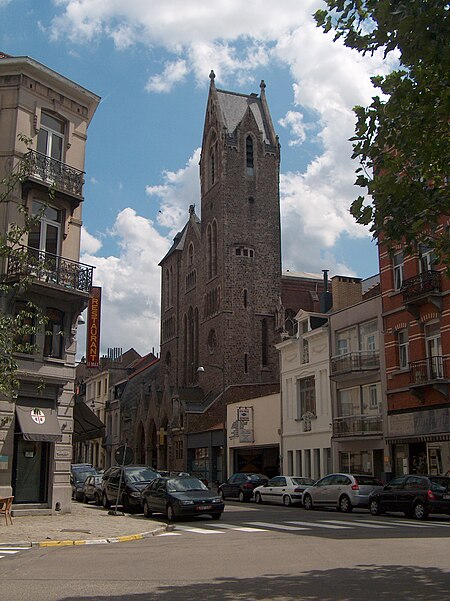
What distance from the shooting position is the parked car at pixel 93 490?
31.0 m

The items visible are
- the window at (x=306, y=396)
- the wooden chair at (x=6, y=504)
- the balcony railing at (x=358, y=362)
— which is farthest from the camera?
the window at (x=306, y=396)

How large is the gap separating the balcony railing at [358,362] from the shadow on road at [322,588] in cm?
2441

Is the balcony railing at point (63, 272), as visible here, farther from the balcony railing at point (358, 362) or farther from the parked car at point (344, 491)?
the balcony railing at point (358, 362)

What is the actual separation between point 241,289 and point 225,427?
1874cm

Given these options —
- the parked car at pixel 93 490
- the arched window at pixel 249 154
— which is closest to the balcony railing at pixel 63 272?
the parked car at pixel 93 490

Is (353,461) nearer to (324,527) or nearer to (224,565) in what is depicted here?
(324,527)

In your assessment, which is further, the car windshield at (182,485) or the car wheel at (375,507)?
the car wheel at (375,507)

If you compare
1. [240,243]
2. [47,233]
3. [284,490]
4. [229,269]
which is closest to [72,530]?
[47,233]

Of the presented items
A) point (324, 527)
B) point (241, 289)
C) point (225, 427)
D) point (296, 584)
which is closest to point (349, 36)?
point (296, 584)

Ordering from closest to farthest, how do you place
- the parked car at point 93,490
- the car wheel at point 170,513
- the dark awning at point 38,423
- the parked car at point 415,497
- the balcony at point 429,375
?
the parked car at point 415,497
the car wheel at point 170,513
the dark awning at point 38,423
the balcony at point 429,375
the parked car at point 93,490

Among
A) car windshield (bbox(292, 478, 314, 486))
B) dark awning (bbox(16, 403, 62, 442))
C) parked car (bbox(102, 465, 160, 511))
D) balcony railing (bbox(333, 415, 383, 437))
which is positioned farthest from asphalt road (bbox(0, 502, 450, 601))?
balcony railing (bbox(333, 415, 383, 437))

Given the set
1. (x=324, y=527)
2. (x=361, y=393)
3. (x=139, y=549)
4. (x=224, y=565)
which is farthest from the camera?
(x=361, y=393)

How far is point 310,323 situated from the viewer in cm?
4075

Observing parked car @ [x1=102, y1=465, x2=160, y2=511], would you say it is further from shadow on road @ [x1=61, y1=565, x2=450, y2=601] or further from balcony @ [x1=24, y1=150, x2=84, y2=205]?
shadow on road @ [x1=61, y1=565, x2=450, y2=601]
